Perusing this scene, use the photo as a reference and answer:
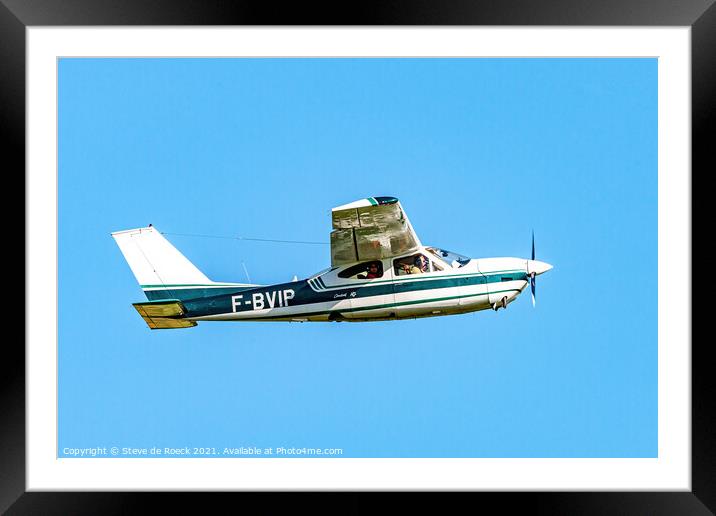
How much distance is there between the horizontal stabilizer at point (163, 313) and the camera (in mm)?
14555

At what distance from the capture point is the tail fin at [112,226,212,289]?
1515 centimetres

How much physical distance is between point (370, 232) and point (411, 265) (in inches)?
41.2

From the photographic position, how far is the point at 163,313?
1465 cm

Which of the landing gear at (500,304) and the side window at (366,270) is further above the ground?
the side window at (366,270)

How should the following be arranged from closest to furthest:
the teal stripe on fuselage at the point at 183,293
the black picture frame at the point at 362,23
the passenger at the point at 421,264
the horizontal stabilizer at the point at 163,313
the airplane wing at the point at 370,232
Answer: the black picture frame at the point at 362,23 → the airplane wing at the point at 370,232 → the horizontal stabilizer at the point at 163,313 → the passenger at the point at 421,264 → the teal stripe on fuselage at the point at 183,293

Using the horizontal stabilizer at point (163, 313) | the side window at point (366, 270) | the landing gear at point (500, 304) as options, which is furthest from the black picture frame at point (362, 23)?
the side window at point (366, 270)

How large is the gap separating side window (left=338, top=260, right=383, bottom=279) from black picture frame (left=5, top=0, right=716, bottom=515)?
4.52 meters

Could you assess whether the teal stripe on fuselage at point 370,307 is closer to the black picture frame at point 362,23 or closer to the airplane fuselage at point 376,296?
the airplane fuselage at point 376,296

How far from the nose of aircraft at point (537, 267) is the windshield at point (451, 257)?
106cm

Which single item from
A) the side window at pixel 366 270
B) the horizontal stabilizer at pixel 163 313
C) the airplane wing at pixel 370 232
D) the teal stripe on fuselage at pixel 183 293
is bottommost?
A: the horizontal stabilizer at pixel 163 313

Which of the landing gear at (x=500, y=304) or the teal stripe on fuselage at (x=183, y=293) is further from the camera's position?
the teal stripe on fuselage at (x=183, y=293)

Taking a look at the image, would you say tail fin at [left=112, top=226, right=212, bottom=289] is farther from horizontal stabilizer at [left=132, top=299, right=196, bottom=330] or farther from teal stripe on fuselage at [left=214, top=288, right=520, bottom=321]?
teal stripe on fuselage at [left=214, top=288, right=520, bottom=321]
